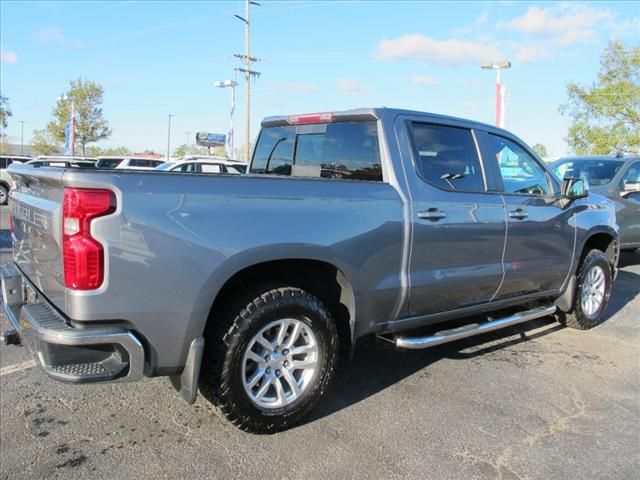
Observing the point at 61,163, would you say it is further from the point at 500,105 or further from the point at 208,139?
the point at 208,139

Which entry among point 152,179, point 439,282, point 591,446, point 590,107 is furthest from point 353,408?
point 590,107

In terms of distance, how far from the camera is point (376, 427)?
10.8 ft

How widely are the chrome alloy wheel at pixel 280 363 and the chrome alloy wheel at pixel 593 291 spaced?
134 inches

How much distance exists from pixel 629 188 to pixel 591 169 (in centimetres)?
76

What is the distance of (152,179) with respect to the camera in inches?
103

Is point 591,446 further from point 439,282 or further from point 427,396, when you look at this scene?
point 439,282

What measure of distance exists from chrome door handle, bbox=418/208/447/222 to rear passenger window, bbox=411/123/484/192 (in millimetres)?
218

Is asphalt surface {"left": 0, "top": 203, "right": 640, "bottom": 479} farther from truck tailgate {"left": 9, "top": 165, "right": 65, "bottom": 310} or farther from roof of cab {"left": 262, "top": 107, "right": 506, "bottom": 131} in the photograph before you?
roof of cab {"left": 262, "top": 107, "right": 506, "bottom": 131}

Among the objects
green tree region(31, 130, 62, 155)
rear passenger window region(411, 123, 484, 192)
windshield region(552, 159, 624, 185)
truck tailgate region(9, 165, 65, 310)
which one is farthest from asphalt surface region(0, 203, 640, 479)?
green tree region(31, 130, 62, 155)

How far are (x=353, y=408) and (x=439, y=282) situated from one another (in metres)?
1.06

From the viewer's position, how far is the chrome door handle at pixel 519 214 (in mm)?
4357

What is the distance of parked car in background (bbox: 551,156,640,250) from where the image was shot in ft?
26.8

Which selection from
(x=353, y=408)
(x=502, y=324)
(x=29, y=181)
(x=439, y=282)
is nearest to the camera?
(x=29, y=181)

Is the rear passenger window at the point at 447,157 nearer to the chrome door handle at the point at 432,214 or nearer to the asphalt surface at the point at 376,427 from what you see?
the chrome door handle at the point at 432,214
